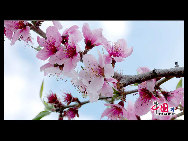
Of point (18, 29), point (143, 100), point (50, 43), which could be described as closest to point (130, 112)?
point (143, 100)

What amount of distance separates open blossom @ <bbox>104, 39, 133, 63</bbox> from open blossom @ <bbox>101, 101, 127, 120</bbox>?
22 cm

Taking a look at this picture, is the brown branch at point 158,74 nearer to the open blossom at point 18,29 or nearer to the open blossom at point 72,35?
the open blossom at point 72,35

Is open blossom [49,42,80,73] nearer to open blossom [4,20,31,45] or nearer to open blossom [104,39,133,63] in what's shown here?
open blossom [104,39,133,63]

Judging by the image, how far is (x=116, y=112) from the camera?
113 centimetres

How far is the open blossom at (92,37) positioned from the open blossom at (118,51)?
0.14 ft

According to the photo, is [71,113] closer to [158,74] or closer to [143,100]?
[143,100]

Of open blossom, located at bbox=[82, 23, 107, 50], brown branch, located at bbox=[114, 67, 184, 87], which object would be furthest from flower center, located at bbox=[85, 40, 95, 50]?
brown branch, located at bbox=[114, 67, 184, 87]

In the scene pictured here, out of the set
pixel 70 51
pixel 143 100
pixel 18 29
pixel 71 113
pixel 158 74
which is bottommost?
pixel 71 113

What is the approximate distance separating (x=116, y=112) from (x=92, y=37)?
404 millimetres

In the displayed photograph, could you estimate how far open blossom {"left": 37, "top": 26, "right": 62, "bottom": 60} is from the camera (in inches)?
40.6

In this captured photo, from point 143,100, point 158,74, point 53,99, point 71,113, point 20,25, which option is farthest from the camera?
point 53,99

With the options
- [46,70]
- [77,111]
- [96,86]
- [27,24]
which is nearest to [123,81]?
[96,86]

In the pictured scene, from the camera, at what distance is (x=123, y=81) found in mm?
989
